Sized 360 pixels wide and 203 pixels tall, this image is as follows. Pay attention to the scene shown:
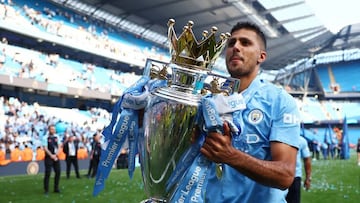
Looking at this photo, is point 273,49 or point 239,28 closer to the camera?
point 239,28

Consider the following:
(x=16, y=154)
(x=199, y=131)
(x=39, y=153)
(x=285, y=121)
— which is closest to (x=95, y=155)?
(x=39, y=153)

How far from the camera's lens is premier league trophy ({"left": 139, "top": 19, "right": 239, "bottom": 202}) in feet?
4.22

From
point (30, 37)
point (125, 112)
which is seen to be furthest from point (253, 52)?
point (30, 37)

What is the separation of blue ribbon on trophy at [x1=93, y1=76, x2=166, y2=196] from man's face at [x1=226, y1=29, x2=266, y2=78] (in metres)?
0.37

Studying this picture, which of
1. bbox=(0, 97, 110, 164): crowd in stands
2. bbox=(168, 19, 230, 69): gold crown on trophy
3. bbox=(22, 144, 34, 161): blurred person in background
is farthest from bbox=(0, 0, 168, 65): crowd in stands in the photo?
bbox=(168, 19, 230, 69): gold crown on trophy

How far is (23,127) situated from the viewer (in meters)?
16.5

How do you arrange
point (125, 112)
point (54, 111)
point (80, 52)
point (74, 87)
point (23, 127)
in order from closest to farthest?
point (125, 112)
point (23, 127)
point (54, 111)
point (74, 87)
point (80, 52)

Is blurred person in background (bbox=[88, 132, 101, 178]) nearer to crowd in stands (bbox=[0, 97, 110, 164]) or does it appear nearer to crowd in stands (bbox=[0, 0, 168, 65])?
crowd in stands (bbox=[0, 97, 110, 164])

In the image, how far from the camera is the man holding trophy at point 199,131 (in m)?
1.27

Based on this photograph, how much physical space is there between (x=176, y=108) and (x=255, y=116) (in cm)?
47

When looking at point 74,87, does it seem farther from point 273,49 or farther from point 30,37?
point 273,49

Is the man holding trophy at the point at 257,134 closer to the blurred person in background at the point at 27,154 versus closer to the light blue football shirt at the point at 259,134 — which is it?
the light blue football shirt at the point at 259,134

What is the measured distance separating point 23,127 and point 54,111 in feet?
18.8

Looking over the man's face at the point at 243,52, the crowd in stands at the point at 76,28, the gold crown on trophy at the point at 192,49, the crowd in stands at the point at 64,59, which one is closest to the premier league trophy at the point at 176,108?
the gold crown on trophy at the point at 192,49
